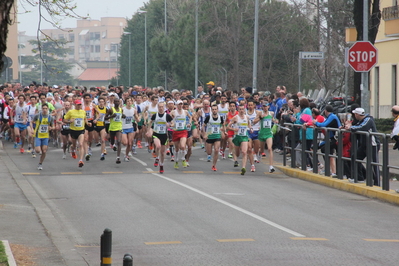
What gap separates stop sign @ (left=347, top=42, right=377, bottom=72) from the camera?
17.6 m

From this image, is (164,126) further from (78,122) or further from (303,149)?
(303,149)

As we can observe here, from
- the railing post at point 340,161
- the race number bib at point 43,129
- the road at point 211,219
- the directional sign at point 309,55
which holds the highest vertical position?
the directional sign at point 309,55

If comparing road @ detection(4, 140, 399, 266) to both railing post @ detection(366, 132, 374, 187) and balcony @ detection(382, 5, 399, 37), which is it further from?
balcony @ detection(382, 5, 399, 37)

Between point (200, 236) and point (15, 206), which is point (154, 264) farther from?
point (15, 206)

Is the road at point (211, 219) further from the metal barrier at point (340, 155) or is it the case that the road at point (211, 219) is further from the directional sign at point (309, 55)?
the directional sign at point (309, 55)

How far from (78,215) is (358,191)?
5.79 meters

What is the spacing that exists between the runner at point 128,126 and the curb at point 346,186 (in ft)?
14.9

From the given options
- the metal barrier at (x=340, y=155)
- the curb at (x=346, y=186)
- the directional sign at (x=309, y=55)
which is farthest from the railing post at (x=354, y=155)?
the directional sign at (x=309, y=55)

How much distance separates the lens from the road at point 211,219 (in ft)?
29.0

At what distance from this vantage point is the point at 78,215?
11.9 metres

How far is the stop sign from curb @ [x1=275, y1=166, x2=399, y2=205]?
2.63m

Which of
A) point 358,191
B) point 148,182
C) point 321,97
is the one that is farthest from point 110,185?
point 321,97

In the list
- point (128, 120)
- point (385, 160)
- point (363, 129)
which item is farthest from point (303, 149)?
point (128, 120)

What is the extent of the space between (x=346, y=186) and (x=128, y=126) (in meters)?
8.06
